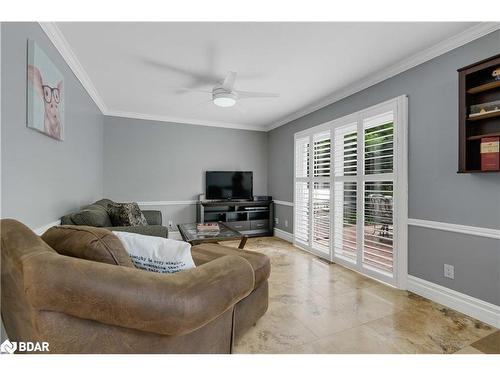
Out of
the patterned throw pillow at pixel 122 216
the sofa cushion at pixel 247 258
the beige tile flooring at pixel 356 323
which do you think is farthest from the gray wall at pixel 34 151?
the beige tile flooring at pixel 356 323

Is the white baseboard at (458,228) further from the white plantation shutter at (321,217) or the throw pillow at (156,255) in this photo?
the throw pillow at (156,255)

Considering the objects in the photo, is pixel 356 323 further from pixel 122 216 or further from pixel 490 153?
pixel 122 216

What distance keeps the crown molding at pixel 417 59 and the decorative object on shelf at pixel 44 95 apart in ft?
10.9

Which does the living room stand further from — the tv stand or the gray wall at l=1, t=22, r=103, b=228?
the tv stand

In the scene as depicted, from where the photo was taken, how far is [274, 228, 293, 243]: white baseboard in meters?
4.90

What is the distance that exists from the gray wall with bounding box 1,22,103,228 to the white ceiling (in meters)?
0.46

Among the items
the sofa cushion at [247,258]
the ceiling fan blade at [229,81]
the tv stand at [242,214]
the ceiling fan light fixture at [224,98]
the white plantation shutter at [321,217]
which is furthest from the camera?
the tv stand at [242,214]

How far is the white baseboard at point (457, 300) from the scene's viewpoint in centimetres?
204

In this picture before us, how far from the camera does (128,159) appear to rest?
476 centimetres

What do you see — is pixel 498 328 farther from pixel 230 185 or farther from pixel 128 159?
pixel 128 159

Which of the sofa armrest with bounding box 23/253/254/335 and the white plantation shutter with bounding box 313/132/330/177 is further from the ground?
the white plantation shutter with bounding box 313/132/330/177

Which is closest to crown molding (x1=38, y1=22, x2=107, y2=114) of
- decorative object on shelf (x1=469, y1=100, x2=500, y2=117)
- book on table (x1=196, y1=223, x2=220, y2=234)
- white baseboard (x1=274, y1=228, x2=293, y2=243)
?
book on table (x1=196, y1=223, x2=220, y2=234)
